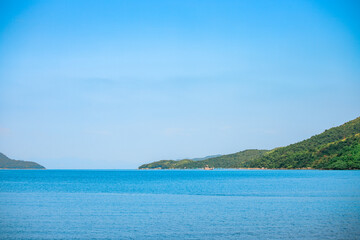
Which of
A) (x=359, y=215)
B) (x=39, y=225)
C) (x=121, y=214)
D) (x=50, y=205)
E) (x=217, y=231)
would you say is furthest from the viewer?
(x=50, y=205)

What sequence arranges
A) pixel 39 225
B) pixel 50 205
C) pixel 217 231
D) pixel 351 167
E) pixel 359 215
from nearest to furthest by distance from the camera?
pixel 217 231, pixel 39 225, pixel 359 215, pixel 50 205, pixel 351 167

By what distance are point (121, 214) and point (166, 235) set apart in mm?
14295

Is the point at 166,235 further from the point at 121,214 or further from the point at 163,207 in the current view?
the point at 163,207

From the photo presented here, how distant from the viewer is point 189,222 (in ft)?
132

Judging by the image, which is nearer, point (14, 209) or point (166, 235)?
point (166, 235)

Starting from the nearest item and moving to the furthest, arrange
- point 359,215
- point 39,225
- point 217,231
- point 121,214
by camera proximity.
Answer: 1. point 217,231
2. point 39,225
3. point 359,215
4. point 121,214

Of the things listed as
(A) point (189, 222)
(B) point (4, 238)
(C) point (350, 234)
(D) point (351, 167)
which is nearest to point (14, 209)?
(B) point (4, 238)

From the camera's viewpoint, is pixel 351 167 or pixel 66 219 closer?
pixel 66 219

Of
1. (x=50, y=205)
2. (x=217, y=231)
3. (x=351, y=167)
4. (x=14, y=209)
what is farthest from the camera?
(x=351, y=167)

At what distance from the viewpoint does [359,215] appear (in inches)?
1689

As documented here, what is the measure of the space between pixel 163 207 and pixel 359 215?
2503 cm

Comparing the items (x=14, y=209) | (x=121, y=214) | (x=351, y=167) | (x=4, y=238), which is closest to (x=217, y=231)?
(x=121, y=214)

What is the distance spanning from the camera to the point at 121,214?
154 feet

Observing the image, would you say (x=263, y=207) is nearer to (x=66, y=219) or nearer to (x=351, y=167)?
(x=66, y=219)
